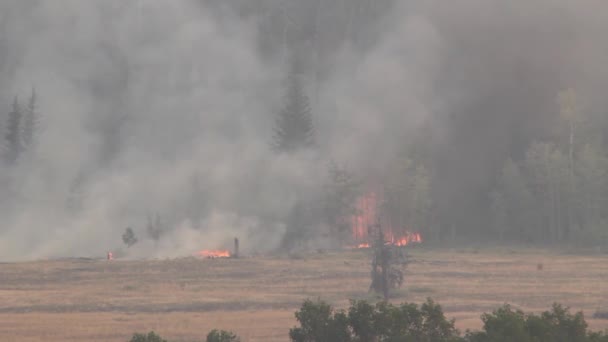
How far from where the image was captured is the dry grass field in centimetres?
3718

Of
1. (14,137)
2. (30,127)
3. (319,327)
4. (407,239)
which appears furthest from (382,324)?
(30,127)

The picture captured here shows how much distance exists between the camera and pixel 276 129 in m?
102

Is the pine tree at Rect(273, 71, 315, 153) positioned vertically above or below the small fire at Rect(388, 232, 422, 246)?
above

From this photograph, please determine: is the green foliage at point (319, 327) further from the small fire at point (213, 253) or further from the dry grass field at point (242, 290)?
the small fire at point (213, 253)

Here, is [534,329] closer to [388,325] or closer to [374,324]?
[388,325]

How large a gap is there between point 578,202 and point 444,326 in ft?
213

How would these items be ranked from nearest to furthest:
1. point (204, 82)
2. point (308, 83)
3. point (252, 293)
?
point (252, 293) → point (204, 82) → point (308, 83)

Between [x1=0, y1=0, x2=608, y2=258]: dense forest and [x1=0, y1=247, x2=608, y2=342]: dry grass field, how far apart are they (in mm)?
13928

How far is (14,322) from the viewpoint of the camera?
38.2 m

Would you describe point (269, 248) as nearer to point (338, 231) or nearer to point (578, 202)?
point (338, 231)

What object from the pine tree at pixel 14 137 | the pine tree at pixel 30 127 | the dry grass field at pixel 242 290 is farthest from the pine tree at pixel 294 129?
the pine tree at pixel 14 137

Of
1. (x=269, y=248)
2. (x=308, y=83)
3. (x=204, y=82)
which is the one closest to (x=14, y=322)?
(x=269, y=248)

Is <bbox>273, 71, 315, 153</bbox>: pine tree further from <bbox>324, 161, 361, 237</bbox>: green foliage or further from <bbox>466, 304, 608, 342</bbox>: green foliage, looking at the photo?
<bbox>466, 304, 608, 342</bbox>: green foliage

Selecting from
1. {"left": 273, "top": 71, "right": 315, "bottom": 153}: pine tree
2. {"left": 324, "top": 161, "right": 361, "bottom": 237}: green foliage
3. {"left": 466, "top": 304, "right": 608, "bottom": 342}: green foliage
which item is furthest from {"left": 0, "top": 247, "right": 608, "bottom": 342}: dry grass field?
{"left": 273, "top": 71, "right": 315, "bottom": 153}: pine tree
